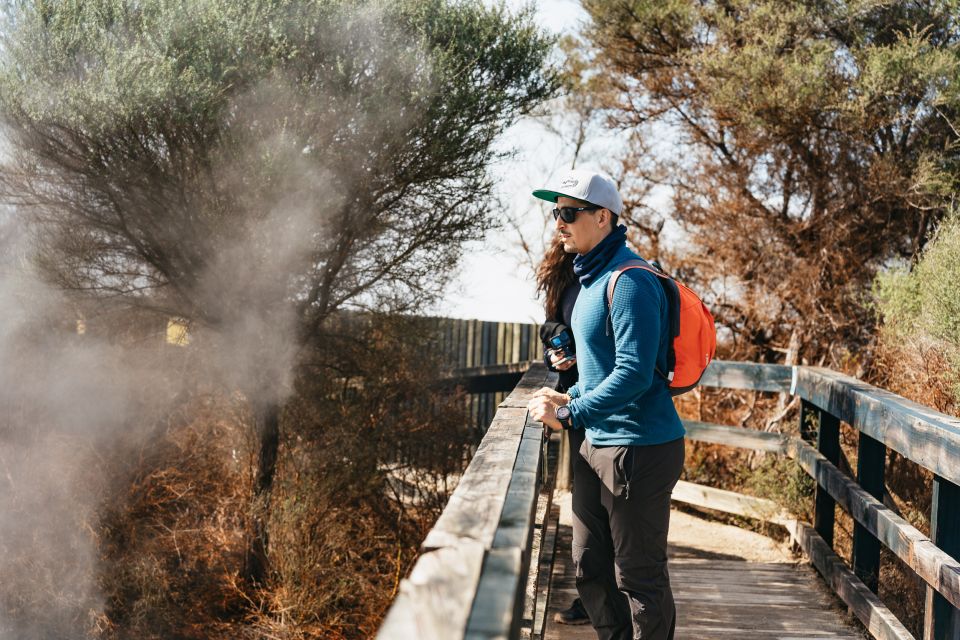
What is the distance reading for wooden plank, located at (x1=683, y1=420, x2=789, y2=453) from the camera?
4.92 m

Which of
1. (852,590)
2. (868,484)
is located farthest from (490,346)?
(852,590)

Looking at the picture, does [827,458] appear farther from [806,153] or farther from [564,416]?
[806,153]

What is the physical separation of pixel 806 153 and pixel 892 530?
21.4ft

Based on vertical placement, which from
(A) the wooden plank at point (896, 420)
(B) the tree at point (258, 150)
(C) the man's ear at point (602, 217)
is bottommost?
(A) the wooden plank at point (896, 420)

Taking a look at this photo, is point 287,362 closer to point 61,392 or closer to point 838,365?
point 61,392

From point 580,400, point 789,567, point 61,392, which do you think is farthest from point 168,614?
point 580,400

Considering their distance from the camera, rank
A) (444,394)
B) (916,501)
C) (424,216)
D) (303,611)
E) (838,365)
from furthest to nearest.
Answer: (444,394) → (424,216) → (838,365) → (303,611) → (916,501)

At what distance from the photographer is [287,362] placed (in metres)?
8.60

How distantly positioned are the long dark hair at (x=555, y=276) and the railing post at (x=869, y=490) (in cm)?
141

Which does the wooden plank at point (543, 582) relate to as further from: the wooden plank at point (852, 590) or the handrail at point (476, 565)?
the wooden plank at point (852, 590)

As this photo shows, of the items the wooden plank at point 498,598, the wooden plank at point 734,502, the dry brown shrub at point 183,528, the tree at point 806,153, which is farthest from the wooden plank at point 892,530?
the dry brown shrub at point 183,528

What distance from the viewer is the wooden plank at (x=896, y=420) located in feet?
8.91

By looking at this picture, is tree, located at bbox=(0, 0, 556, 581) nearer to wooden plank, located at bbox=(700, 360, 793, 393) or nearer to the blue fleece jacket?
wooden plank, located at bbox=(700, 360, 793, 393)

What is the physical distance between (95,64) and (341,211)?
7.79 feet
